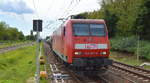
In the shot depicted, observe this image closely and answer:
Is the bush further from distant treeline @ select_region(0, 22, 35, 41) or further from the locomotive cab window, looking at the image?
distant treeline @ select_region(0, 22, 35, 41)

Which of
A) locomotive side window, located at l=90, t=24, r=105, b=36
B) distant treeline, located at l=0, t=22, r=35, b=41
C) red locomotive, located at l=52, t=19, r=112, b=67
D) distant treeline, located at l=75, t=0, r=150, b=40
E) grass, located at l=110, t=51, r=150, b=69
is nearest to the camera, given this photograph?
red locomotive, located at l=52, t=19, r=112, b=67

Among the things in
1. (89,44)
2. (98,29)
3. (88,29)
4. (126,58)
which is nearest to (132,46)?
(126,58)

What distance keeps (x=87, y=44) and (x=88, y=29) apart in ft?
3.22

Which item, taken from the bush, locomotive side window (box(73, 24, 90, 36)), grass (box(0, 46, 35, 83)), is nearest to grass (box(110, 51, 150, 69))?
the bush

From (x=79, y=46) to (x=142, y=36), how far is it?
18779 mm

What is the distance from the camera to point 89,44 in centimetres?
1565

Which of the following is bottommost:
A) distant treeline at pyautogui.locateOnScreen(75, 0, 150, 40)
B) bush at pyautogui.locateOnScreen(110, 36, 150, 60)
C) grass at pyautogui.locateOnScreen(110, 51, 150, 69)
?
grass at pyautogui.locateOnScreen(110, 51, 150, 69)

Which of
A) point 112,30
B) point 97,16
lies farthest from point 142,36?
point 97,16

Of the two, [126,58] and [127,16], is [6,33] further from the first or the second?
[126,58]

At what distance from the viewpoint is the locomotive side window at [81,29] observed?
52.0ft

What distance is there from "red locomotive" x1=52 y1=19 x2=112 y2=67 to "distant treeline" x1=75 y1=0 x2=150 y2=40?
3.22 metres

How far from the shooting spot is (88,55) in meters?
15.5

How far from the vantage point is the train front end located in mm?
15406

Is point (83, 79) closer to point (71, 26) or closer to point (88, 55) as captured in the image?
point (88, 55)
